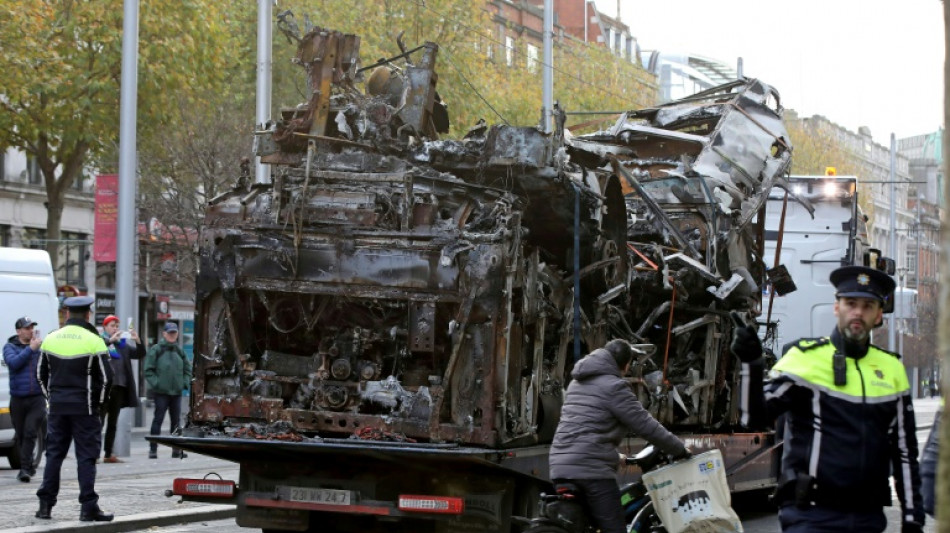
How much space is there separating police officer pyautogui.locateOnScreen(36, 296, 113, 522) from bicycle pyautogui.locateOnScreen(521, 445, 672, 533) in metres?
4.04

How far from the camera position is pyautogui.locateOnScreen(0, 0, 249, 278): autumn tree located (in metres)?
25.7

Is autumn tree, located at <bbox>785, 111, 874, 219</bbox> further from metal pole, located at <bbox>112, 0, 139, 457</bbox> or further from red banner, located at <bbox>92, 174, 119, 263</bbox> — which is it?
metal pole, located at <bbox>112, 0, 139, 457</bbox>

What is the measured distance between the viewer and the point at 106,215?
23.5m

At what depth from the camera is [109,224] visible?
79.0ft

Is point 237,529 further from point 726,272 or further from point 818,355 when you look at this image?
point 818,355

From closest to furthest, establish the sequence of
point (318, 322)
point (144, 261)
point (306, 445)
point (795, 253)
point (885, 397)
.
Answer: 1. point (885, 397)
2. point (306, 445)
3. point (318, 322)
4. point (795, 253)
5. point (144, 261)

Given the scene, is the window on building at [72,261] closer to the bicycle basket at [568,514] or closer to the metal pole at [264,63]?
the metal pole at [264,63]

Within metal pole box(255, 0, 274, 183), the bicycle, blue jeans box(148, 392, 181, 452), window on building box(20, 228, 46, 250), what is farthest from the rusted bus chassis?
window on building box(20, 228, 46, 250)

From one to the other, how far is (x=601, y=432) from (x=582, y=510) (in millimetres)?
470

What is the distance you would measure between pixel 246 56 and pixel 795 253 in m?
19.7

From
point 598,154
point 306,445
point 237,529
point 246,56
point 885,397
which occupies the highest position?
point 246,56

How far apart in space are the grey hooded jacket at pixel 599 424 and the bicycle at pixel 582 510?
16 centimetres

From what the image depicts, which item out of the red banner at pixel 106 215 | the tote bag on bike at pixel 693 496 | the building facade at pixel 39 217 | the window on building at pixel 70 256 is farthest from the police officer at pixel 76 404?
the window on building at pixel 70 256

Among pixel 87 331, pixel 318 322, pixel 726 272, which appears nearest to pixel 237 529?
pixel 87 331
